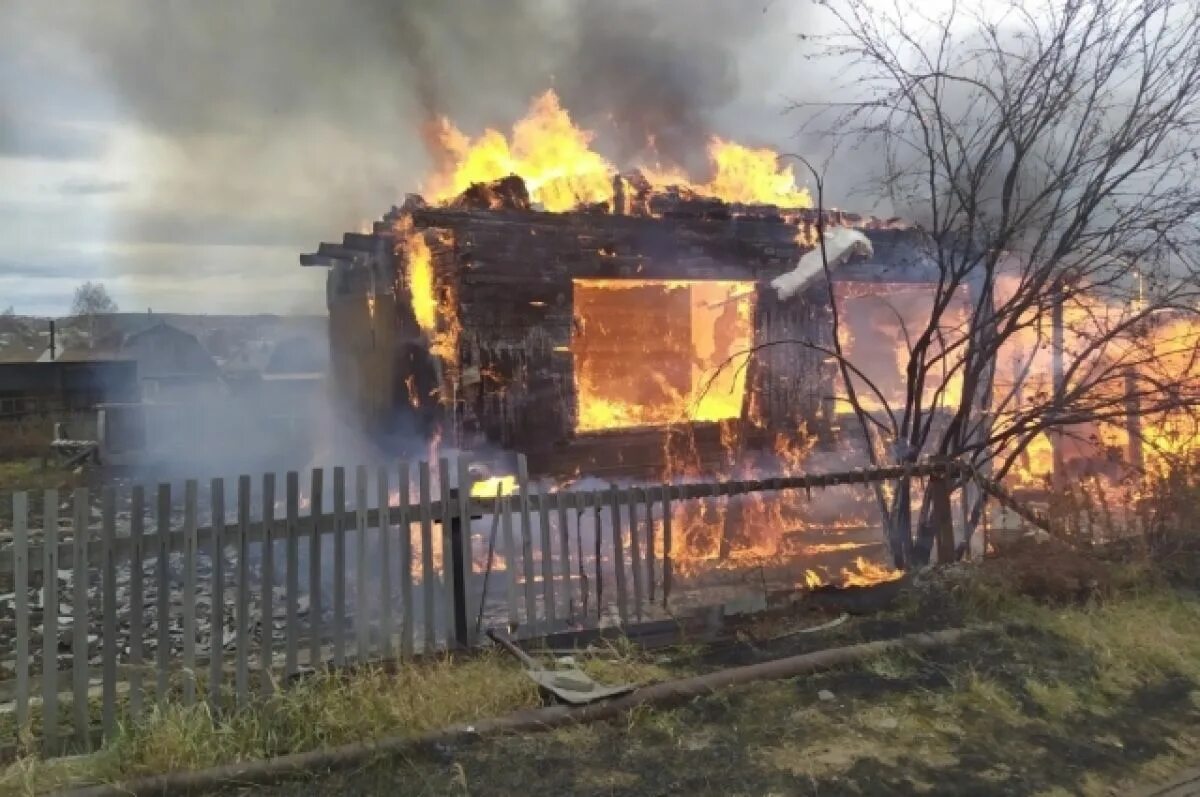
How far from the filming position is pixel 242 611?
4895 mm

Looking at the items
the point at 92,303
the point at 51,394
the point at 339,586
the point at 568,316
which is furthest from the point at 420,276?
the point at 92,303

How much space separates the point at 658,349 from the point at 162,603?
13.4 meters

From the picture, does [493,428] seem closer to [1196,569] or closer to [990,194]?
[990,194]

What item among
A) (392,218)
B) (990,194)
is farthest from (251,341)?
(990,194)

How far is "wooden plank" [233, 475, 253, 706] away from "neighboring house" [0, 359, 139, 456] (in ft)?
61.3

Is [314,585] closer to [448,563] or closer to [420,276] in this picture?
[448,563]

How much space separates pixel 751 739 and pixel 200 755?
8.88 feet

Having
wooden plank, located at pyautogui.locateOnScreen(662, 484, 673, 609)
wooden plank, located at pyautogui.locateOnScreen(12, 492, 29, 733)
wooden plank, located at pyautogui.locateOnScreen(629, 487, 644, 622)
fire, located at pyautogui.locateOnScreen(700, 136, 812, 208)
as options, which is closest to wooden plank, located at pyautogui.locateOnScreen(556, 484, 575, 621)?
wooden plank, located at pyautogui.locateOnScreen(629, 487, 644, 622)

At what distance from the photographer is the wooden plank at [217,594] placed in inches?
188

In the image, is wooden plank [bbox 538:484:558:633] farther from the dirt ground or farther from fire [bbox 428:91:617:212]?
fire [bbox 428:91:617:212]

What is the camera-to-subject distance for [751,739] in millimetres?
4250

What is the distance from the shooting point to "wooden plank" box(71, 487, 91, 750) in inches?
175

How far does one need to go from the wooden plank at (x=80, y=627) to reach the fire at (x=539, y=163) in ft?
29.6

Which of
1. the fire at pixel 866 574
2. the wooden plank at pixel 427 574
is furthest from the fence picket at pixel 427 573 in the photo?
the fire at pixel 866 574
